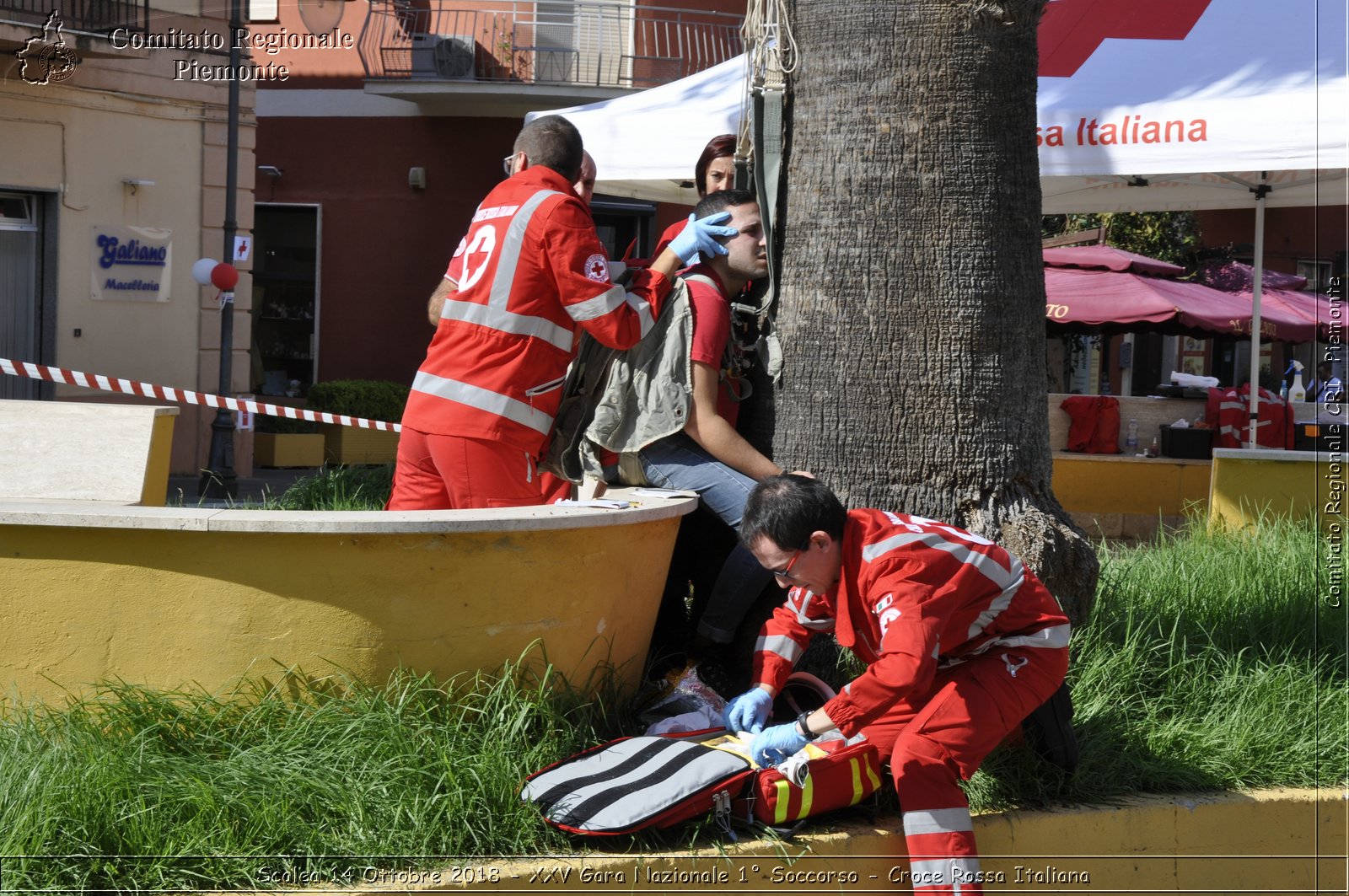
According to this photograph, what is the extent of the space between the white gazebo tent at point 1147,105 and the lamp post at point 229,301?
20.7 feet

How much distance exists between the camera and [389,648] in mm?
3527

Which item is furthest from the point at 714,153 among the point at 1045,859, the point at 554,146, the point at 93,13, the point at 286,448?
the point at 286,448

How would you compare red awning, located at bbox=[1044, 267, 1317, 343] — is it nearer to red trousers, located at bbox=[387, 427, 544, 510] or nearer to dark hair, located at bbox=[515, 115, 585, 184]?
dark hair, located at bbox=[515, 115, 585, 184]

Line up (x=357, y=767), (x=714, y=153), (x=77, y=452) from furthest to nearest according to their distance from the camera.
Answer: (x=77, y=452)
(x=714, y=153)
(x=357, y=767)

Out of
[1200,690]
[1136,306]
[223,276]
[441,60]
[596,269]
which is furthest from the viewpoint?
[441,60]

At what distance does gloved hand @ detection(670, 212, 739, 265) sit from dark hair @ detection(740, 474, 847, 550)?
1120mm

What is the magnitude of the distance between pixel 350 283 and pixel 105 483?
12678mm

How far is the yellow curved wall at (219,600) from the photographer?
134 inches

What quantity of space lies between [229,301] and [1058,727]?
37.1 feet

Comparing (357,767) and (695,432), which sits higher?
(695,432)

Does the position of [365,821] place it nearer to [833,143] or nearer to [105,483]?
[833,143]

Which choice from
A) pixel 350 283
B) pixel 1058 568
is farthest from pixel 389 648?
pixel 350 283

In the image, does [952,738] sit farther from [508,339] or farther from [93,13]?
[93,13]

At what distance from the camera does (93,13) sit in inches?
526
